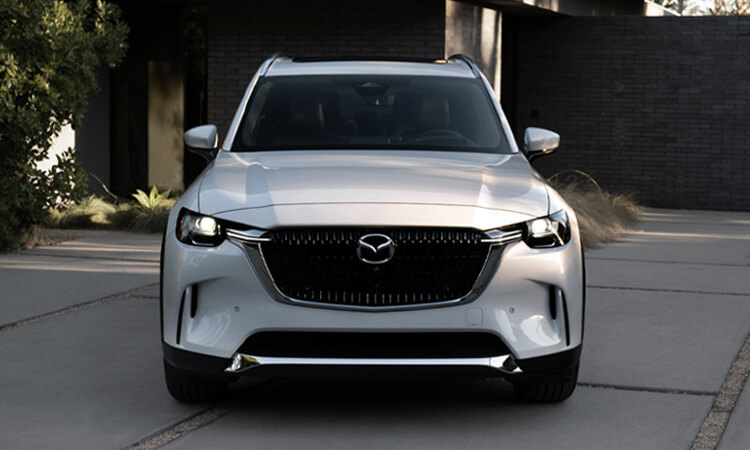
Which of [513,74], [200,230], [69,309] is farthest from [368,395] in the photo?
[513,74]

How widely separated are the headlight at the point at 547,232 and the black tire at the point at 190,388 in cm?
158

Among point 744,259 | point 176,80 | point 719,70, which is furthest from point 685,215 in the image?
point 176,80

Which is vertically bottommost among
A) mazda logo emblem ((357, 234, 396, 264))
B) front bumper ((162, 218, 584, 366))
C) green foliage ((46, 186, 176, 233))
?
green foliage ((46, 186, 176, 233))

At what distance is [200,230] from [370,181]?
2.70 ft

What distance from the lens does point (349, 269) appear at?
4.68 m

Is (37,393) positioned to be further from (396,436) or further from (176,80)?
(176,80)

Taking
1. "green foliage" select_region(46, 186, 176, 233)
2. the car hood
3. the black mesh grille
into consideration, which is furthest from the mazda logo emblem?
"green foliage" select_region(46, 186, 176, 233)

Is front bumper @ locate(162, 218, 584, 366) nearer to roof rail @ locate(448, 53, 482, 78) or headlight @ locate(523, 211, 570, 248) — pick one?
headlight @ locate(523, 211, 570, 248)

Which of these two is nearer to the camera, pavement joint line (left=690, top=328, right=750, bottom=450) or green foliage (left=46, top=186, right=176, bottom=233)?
pavement joint line (left=690, top=328, right=750, bottom=450)

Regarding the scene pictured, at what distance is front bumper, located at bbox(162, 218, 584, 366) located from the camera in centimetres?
461

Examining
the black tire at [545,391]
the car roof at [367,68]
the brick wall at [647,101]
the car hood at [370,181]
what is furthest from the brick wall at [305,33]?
the black tire at [545,391]

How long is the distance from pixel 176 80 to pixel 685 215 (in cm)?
845

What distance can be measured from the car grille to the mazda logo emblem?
0.8 inches

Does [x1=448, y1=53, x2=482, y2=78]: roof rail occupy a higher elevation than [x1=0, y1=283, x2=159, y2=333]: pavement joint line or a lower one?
higher
